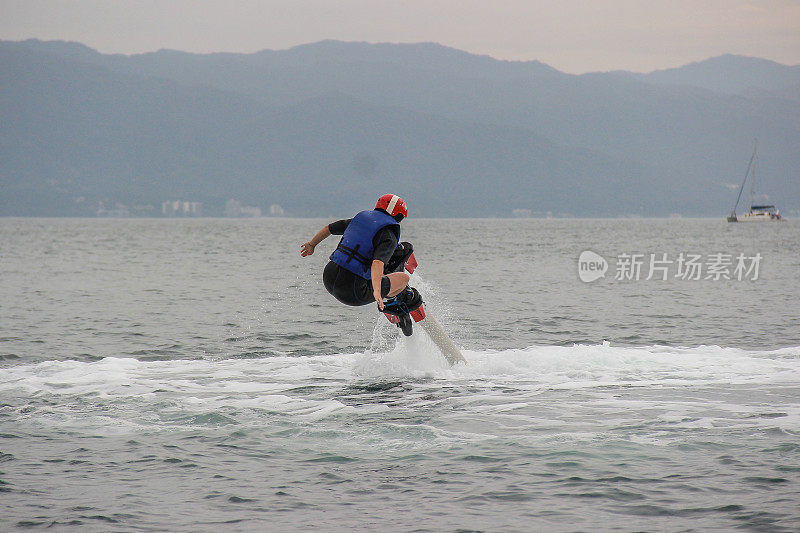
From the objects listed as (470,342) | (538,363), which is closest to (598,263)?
(470,342)

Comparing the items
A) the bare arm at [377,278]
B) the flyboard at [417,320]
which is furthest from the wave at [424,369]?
the bare arm at [377,278]

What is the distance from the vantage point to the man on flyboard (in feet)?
43.2

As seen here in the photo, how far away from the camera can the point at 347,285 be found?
1371 centimetres

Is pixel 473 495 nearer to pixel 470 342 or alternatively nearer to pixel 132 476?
pixel 132 476

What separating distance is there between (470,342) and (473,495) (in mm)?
12058

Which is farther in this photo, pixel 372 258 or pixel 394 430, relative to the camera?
pixel 372 258

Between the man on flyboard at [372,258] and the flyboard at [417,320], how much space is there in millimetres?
153

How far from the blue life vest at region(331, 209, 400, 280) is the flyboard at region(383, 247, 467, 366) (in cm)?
133

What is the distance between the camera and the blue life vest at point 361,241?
43.8 ft

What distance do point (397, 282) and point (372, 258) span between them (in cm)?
91

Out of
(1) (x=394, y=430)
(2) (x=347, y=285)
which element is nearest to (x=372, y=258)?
(2) (x=347, y=285)

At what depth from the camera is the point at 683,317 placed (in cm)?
2678

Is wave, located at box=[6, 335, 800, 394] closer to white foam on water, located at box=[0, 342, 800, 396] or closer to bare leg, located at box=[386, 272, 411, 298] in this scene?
white foam on water, located at box=[0, 342, 800, 396]

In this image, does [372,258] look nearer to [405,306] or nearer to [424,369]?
[405,306]
